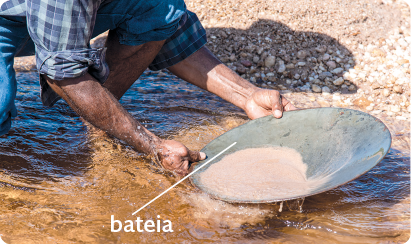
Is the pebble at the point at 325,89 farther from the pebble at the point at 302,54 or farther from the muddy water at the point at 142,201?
the muddy water at the point at 142,201

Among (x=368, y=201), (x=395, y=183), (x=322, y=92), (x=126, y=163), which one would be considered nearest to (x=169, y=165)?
(x=126, y=163)

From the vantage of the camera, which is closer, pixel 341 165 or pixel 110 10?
pixel 341 165

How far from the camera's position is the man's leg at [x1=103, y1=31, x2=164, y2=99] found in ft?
6.84

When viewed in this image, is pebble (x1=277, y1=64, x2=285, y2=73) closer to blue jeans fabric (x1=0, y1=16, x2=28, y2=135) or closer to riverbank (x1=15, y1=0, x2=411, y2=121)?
riverbank (x1=15, y1=0, x2=411, y2=121)

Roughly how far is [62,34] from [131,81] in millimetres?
829

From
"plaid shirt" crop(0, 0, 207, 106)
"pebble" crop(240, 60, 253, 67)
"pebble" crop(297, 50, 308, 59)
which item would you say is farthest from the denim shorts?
"pebble" crop(297, 50, 308, 59)

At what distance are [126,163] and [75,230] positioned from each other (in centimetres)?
55

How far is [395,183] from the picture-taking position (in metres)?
1.92

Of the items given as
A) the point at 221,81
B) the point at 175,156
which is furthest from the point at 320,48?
the point at 175,156

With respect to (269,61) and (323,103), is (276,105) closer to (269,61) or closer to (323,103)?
(323,103)

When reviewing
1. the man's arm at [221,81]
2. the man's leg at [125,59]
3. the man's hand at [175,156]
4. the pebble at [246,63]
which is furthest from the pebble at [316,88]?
the man's hand at [175,156]

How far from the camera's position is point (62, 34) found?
1460mm

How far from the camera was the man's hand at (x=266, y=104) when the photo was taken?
1.98 metres

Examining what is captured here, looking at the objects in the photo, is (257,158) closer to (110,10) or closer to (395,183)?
(395,183)
